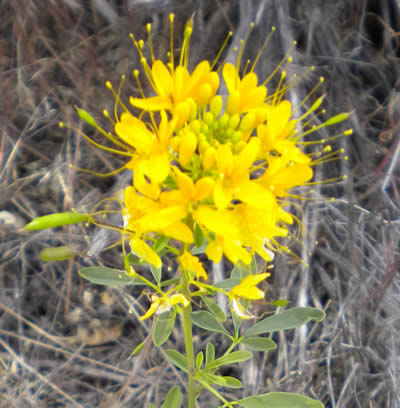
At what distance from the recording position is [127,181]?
1807 millimetres

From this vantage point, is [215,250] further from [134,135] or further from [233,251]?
[134,135]

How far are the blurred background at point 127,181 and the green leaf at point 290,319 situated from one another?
44cm

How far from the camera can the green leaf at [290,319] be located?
1.23 meters

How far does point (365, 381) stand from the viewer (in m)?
1.70

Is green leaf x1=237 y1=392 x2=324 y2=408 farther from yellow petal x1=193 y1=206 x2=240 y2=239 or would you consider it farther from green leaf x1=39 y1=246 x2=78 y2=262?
green leaf x1=39 y1=246 x2=78 y2=262

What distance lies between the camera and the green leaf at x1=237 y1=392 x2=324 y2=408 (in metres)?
1.19

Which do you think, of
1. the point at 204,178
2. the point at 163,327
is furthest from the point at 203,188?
the point at 163,327

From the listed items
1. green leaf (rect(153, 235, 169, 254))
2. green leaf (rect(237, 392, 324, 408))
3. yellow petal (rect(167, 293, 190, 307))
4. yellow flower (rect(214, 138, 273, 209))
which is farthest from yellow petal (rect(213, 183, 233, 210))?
green leaf (rect(237, 392, 324, 408))

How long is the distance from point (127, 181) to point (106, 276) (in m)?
0.62

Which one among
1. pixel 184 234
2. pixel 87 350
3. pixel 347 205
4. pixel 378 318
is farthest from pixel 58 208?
pixel 378 318

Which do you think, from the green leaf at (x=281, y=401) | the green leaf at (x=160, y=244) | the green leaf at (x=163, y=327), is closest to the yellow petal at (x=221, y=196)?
the green leaf at (x=160, y=244)

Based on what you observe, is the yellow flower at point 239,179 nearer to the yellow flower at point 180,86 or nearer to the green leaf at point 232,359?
the yellow flower at point 180,86

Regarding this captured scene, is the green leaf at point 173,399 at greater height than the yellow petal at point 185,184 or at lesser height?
lesser

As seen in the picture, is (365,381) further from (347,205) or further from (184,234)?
(184,234)
